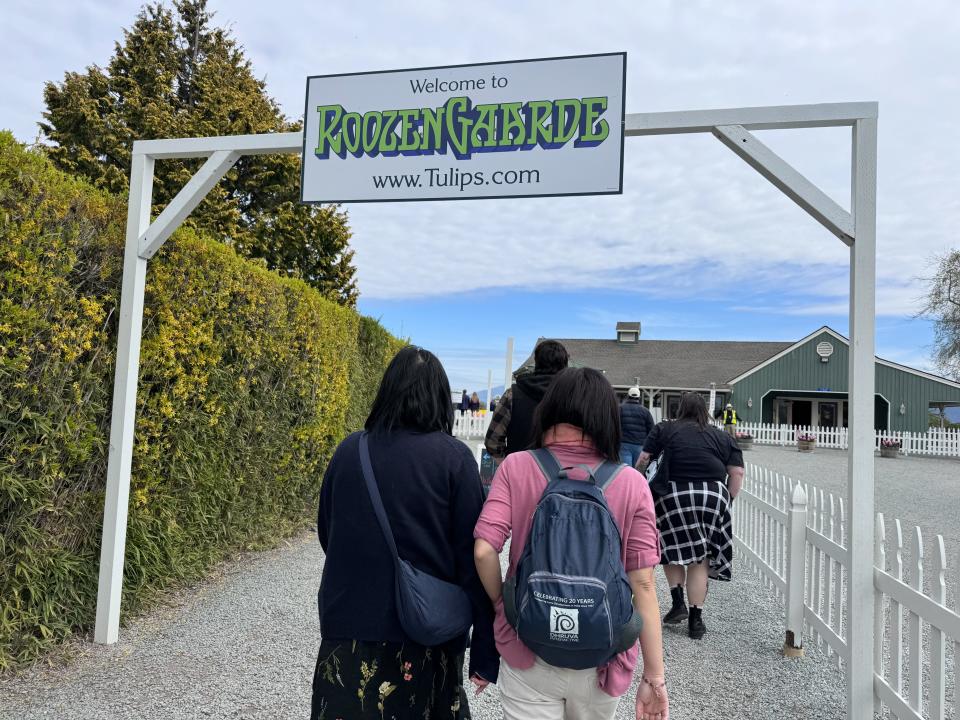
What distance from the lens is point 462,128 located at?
4137 mm

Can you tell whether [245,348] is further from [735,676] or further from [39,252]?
[735,676]

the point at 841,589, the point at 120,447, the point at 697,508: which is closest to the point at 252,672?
the point at 120,447

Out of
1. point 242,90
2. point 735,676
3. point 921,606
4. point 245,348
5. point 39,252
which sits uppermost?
point 242,90

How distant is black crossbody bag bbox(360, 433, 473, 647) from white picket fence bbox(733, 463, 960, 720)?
2.15m

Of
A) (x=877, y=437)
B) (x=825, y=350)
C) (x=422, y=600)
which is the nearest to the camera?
(x=422, y=600)

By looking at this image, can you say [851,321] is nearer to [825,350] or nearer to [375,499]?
[375,499]

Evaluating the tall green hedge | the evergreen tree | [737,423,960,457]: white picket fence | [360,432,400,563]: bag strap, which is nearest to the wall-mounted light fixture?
[737,423,960,457]: white picket fence

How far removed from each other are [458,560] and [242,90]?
23.5 metres

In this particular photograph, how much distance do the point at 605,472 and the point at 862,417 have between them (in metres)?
2.17

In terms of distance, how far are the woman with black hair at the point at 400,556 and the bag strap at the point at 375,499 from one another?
0.01 m

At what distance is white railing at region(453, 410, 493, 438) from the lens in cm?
2630

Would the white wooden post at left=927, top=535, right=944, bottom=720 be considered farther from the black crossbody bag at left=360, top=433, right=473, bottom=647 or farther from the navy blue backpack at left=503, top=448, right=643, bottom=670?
the black crossbody bag at left=360, top=433, right=473, bottom=647

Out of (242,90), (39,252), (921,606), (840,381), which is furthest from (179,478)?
(840,381)

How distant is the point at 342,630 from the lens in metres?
2.10
